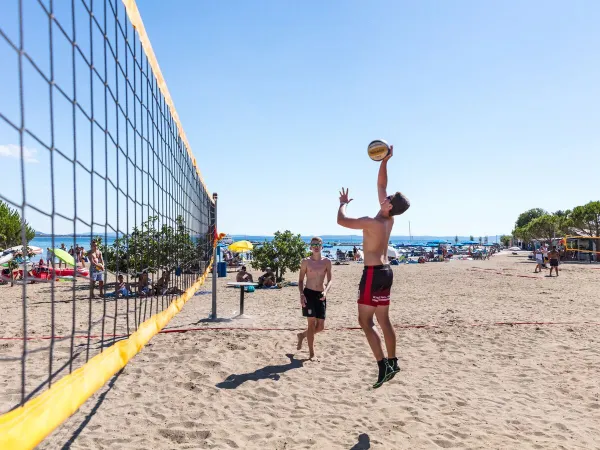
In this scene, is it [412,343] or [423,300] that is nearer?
[412,343]

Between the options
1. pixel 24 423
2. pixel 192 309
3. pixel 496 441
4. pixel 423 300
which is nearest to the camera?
pixel 24 423

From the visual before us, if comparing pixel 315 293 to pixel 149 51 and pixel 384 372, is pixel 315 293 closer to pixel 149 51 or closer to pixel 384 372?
pixel 384 372

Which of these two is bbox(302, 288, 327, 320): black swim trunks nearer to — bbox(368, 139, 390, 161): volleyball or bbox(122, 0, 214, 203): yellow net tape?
bbox(368, 139, 390, 161): volleyball

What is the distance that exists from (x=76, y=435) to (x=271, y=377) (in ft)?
6.71

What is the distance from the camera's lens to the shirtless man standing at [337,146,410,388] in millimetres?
3676

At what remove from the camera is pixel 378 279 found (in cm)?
368

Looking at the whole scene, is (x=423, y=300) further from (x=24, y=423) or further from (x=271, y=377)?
(x=24, y=423)

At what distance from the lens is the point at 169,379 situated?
4961 millimetres

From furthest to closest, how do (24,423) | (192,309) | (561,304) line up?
1. (561,304)
2. (192,309)
3. (24,423)

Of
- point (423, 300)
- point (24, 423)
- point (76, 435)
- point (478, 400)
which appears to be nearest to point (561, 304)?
point (423, 300)

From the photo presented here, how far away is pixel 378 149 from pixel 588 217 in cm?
3845

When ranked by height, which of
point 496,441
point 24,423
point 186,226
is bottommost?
point 496,441

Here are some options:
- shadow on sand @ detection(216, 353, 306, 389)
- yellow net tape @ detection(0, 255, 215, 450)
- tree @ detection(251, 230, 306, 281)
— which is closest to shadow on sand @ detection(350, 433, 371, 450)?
shadow on sand @ detection(216, 353, 306, 389)

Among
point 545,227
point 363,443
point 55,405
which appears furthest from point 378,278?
point 545,227
